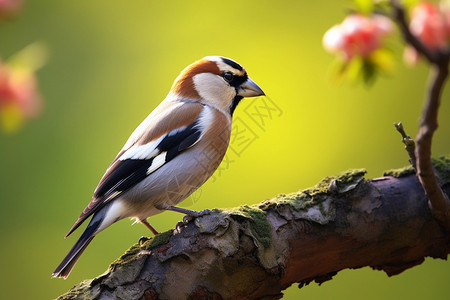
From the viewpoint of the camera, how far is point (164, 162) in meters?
2.44

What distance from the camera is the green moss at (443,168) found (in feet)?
6.84

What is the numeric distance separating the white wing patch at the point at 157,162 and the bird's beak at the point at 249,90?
22.8 inches

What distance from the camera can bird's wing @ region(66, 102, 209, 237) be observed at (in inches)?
91.7

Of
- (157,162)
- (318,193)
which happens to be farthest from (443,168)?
(157,162)

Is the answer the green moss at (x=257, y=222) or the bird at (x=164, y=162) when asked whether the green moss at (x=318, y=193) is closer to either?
the green moss at (x=257, y=222)

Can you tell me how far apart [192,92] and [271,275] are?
3.99ft

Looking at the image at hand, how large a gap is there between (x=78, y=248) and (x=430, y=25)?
1550 mm

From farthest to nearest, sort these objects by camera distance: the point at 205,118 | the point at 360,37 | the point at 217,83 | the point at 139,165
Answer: the point at 217,83 < the point at 205,118 < the point at 139,165 < the point at 360,37

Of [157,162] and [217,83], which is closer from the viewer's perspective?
[157,162]

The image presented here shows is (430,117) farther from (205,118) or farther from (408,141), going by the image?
(205,118)

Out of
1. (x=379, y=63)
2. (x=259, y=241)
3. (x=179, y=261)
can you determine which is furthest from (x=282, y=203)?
(x=379, y=63)

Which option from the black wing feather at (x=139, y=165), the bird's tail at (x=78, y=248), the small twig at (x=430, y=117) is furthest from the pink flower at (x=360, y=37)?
the bird's tail at (x=78, y=248)

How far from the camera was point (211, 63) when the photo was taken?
278cm

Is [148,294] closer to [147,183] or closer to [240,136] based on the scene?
[147,183]
